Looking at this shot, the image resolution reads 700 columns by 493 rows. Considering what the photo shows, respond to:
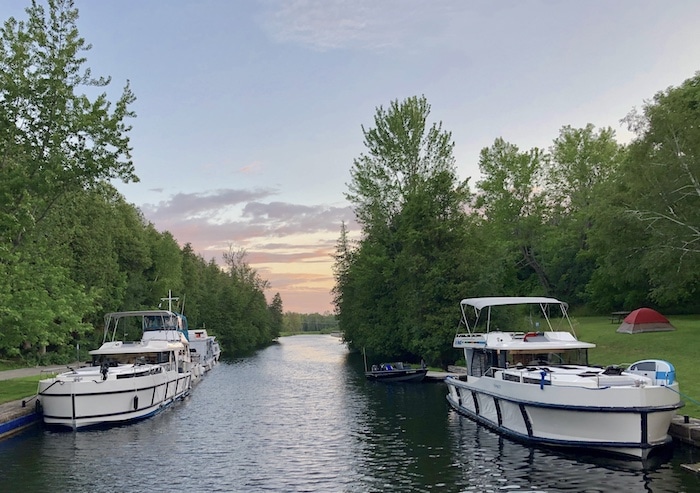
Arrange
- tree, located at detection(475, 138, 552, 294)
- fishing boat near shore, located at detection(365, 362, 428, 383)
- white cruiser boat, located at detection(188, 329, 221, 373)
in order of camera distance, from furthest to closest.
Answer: tree, located at detection(475, 138, 552, 294) → white cruiser boat, located at detection(188, 329, 221, 373) → fishing boat near shore, located at detection(365, 362, 428, 383)

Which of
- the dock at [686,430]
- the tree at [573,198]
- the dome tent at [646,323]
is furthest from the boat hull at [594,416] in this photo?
the tree at [573,198]

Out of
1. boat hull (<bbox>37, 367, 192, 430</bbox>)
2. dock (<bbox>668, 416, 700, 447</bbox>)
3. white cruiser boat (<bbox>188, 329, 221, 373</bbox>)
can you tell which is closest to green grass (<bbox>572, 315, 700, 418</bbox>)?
dock (<bbox>668, 416, 700, 447</bbox>)

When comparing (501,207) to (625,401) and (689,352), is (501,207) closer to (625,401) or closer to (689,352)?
(689,352)

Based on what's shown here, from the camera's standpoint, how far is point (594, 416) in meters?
17.1

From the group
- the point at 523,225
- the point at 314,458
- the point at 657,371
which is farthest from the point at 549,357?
the point at 523,225

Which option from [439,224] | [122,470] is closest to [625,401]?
[122,470]

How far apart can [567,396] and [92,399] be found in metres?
18.1

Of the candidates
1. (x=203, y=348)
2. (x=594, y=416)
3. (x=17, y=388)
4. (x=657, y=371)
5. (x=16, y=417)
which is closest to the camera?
(x=594, y=416)

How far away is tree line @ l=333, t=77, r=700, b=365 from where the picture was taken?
120ft

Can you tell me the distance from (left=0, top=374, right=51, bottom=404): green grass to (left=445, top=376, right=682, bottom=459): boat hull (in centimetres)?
2126

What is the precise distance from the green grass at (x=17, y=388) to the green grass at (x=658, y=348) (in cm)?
2784

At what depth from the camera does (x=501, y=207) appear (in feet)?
243

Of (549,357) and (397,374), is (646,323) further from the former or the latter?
(549,357)

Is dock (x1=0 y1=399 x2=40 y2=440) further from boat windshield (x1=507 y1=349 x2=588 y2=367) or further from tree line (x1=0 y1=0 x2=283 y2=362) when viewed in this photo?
boat windshield (x1=507 y1=349 x2=588 y2=367)
